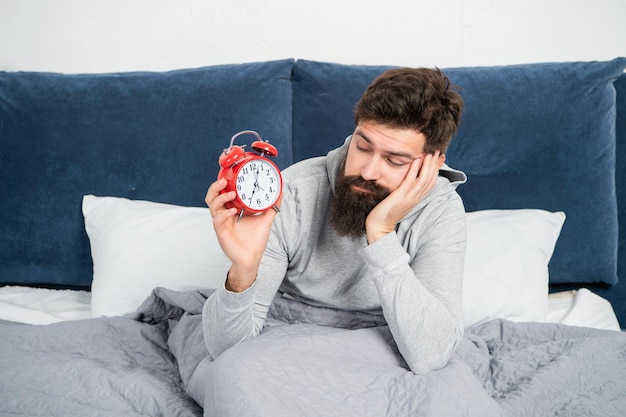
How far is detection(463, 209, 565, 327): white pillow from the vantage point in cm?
186

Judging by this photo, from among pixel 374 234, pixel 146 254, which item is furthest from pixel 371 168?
pixel 146 254

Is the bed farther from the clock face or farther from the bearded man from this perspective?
the clock face

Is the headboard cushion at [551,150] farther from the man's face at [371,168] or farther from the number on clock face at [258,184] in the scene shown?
the number on clock face at [258,184]

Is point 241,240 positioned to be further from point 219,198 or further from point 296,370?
point 296,370

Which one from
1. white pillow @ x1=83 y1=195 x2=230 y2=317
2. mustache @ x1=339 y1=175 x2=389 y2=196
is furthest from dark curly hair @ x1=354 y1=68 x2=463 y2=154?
white pillow @ x1=83 y1=195 x2=230 y2=317

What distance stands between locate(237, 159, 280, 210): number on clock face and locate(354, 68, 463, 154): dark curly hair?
0.95ft

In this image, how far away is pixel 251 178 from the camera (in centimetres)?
132

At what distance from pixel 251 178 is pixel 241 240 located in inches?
6.1

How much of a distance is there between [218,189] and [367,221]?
1.16 ft

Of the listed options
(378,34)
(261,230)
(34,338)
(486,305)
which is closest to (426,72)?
(261,230)

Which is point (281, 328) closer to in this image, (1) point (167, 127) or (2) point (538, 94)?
(1) point (167, 127)

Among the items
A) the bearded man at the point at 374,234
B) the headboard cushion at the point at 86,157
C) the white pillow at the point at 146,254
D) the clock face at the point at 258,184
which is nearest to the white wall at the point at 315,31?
the headboard cushion at the point at 86,157

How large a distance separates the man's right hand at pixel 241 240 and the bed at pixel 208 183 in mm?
288

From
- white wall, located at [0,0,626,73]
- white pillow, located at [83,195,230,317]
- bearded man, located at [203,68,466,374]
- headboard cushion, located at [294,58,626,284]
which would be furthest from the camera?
white wall, located at [0,0,626,73]
